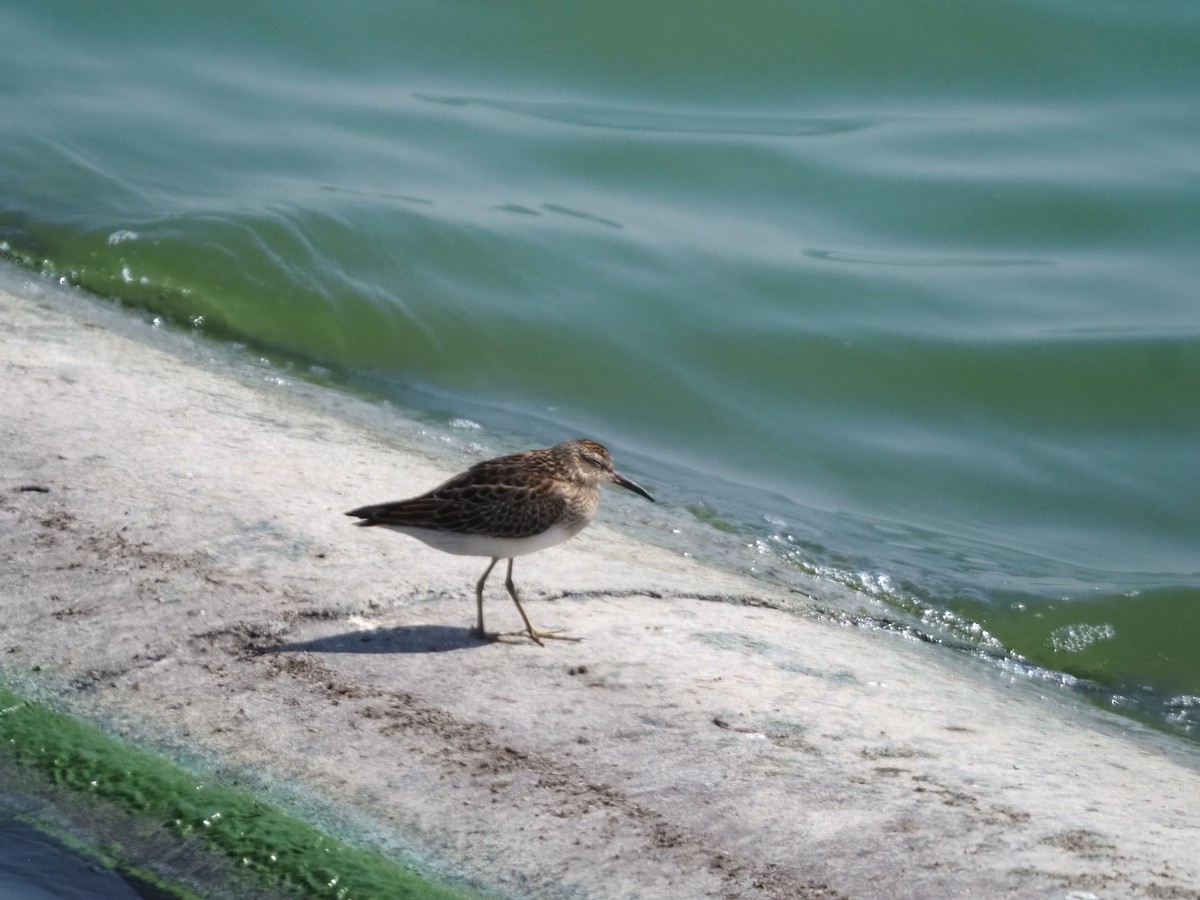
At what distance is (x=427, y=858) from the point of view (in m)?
5.11

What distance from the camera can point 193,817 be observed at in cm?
535

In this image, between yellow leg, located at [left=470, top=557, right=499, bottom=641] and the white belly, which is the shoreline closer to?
yellow leg, located at [left=470, top=557, right=499, bottom=641]

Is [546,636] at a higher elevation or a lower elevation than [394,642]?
higher

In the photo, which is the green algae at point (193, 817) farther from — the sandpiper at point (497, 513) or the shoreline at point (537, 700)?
the sandpiper at point (497, 513)

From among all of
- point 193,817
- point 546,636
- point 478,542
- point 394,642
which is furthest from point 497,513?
point 193,817

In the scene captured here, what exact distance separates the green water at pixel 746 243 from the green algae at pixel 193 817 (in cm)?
471

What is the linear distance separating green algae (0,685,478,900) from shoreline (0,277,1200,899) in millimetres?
105

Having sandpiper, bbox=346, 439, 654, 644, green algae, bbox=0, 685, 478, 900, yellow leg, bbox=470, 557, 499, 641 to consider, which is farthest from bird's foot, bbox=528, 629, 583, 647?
green algae, bbox=0, 685, 478, 900

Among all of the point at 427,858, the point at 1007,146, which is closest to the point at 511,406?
the point at 1007,146

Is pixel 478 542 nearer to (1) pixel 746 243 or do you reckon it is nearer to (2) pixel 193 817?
(2) pixel 193 817

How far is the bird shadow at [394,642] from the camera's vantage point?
245 inches

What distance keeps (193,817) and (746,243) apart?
8929mm

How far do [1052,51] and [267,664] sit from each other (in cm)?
1156

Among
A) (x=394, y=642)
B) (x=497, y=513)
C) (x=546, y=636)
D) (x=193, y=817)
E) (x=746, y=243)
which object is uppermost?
(x=746, y=243)
